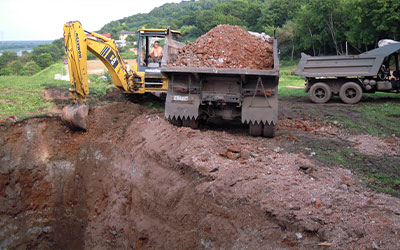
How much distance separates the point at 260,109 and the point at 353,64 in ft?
23.2

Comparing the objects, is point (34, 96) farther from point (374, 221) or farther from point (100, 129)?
point (374, 221)

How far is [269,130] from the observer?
23.1 feet

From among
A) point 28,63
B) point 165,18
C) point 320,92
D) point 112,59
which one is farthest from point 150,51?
point 165,18

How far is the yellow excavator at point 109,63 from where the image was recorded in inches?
300

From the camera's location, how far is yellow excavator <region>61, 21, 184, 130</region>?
7.62 meters

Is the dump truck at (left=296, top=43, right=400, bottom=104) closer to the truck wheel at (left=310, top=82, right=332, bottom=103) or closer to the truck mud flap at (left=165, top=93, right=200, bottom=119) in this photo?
the truck wheel at (left=310, top=82, right=332, bottom=103)

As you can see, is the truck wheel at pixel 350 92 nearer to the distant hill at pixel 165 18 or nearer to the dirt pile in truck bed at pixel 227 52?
the dirt pile in truck bed at pixel 227 52

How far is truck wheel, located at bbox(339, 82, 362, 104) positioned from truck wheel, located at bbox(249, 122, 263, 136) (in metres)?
6.65

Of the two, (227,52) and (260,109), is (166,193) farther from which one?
(227,52)

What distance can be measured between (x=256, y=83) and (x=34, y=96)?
24.0ft

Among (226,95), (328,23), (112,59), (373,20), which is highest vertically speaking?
(328,23)

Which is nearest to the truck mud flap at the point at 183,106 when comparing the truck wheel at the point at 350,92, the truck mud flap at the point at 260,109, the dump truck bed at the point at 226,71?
the dump truck bed at the point at 226,71

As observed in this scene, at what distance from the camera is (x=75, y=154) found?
8117 millimetres

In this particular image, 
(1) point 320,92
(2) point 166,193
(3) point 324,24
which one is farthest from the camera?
(3) point 324,24
